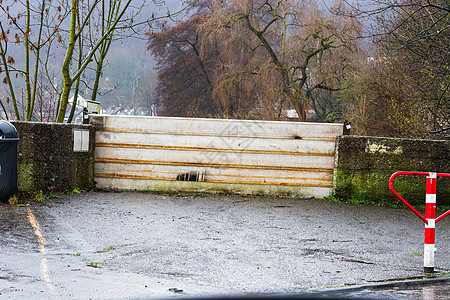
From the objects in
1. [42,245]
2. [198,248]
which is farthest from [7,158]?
[198,248]

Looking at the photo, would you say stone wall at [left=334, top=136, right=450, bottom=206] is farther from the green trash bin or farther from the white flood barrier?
the green trash bin

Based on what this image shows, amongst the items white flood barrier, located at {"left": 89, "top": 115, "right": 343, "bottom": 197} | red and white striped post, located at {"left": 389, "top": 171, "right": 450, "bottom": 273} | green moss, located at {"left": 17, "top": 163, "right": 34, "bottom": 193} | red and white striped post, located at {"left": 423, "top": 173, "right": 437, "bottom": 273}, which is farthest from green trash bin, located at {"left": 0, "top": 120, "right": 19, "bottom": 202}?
red and white striped post, located at {"left": 423, "top": 173, "right": 437, "bottom": 273}

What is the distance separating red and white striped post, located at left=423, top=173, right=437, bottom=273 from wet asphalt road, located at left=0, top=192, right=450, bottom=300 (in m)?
0.13

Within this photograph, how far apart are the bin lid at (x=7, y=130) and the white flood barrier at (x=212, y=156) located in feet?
9.07

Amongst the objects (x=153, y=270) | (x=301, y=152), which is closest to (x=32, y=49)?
(x=301, y=152)

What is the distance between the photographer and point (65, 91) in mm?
13820

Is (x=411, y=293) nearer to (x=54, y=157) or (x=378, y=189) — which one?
(x=378, y=189)

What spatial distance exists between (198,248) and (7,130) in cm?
434

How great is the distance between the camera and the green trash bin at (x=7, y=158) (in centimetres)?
908

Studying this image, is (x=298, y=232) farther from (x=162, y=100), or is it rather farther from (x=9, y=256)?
(x=162, y=100)

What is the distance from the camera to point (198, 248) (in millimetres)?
6770

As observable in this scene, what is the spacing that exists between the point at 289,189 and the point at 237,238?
14.8ft

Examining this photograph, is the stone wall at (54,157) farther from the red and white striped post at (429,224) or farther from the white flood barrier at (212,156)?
the red and white striped post at (429,224)

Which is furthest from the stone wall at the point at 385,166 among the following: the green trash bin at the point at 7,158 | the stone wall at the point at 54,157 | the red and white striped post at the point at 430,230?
the green trash bin at the point at 7,158
